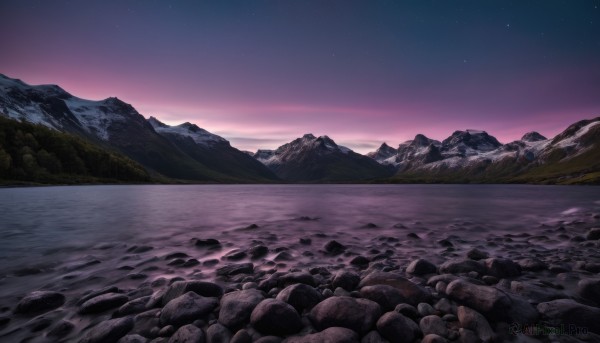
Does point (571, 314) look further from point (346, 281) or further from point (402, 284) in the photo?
point (346, 281)

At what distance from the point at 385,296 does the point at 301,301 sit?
228cm

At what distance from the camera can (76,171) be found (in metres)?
155

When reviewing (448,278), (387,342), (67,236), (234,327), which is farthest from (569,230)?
(67,236)

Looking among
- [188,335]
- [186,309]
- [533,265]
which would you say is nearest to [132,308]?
[186,309]

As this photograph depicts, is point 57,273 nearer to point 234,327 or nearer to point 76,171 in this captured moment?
point 234,327

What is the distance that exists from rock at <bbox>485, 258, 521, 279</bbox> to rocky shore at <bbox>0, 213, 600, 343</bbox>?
0.04 m

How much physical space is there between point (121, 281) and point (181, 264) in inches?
101

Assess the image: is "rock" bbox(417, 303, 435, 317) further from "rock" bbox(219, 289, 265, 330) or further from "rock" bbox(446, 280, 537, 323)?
"rock" bbox(219, 289, 265, 330)

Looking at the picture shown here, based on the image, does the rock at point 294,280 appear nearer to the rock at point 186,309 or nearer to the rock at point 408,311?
the rock at point 186,309

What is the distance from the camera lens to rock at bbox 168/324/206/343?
20.6 feet

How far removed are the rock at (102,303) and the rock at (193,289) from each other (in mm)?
1212

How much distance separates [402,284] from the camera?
29.0 feet

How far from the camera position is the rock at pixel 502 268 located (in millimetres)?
10711

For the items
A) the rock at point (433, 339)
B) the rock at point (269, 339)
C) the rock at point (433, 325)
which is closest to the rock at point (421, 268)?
the rock at point (433, 325)
